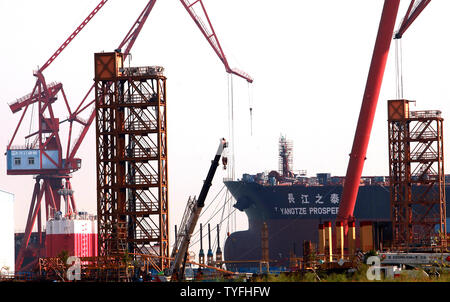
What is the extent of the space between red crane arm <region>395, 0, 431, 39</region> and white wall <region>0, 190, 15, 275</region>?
2181 inches

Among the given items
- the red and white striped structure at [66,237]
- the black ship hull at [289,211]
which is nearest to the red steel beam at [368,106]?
the red and white striped structure at [66,237]

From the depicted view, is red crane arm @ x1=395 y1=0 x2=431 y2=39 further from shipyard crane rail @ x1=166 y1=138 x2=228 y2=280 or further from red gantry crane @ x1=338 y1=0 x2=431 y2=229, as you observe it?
shipyard crane rail @ x1=166 y1=138 x2=228 y2=280

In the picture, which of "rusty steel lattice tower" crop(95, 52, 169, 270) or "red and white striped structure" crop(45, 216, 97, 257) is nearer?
"rusty steel lattice tower" crop(95, 52, 169, 270)

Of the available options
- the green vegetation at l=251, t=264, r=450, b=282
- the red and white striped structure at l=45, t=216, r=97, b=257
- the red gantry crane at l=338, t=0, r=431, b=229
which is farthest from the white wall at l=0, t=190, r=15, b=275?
the green vegetation at l=251, t=264, r=450, b=282

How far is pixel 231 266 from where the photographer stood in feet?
541

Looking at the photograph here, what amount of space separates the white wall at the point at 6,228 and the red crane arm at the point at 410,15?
55.4 metres

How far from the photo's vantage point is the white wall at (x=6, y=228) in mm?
130875

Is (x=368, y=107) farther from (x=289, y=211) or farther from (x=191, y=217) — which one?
(x=289, y=211)

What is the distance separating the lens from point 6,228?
13338cm

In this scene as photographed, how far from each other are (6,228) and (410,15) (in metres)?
60.2

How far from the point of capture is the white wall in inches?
5153

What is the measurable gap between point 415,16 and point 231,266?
203ft
